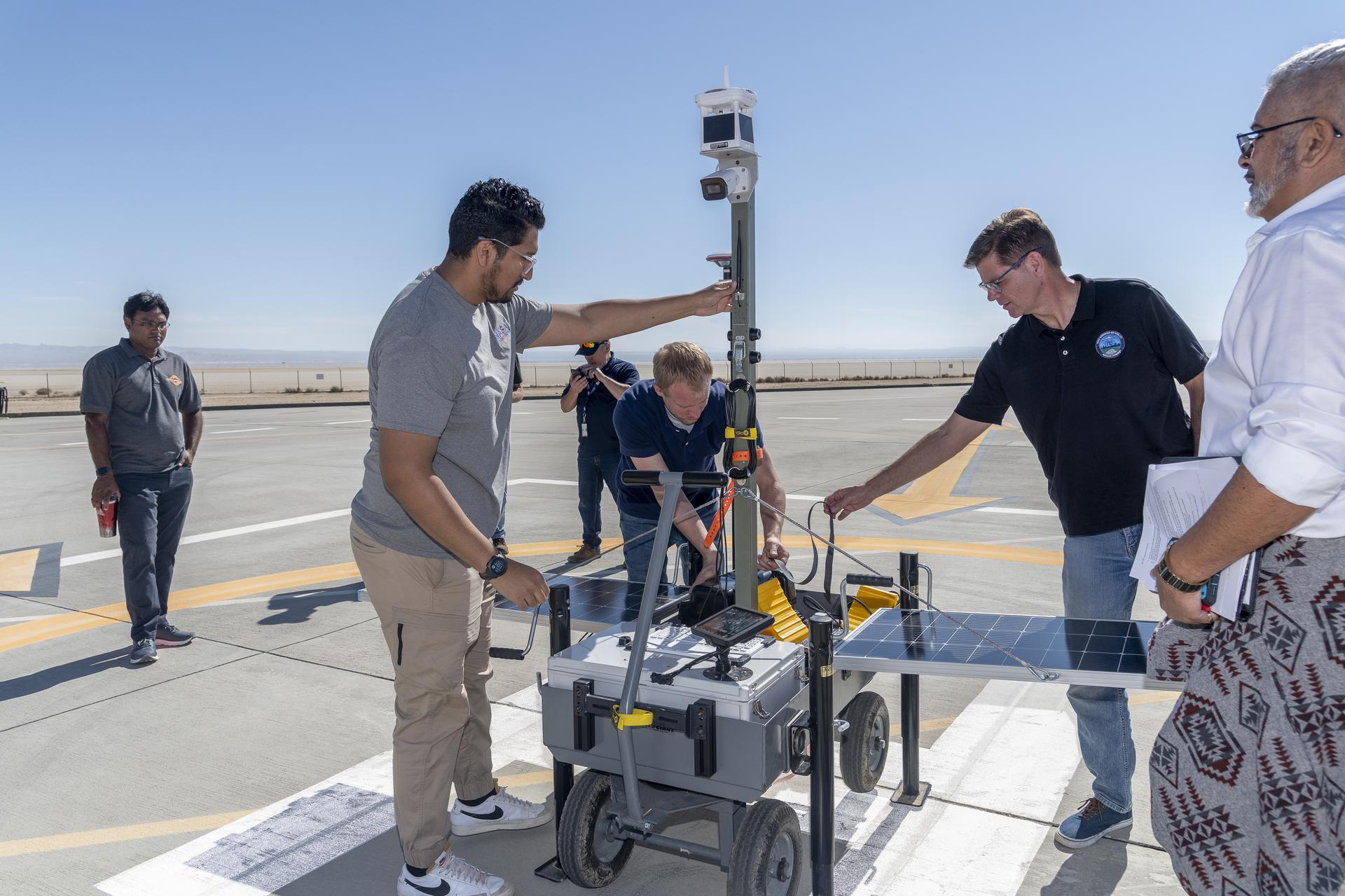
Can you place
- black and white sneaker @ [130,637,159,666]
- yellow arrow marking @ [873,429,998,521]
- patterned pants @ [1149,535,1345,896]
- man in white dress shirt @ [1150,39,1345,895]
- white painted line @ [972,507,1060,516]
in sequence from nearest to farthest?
man in white dress shirt @ [1150,39,1345,895] < patterned pants @ [1149,535,1345,896] < black and white sneaker @ [130,637,159,666] < white painted line @ [972,507,1060,516] < yellow arrow marking @ [873,429,998,521]

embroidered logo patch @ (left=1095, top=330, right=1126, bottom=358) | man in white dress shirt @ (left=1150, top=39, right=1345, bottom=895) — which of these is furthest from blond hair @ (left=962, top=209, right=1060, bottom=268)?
man in white dress shirt @ (left=1150, top=39, right=1345, bottom=895)

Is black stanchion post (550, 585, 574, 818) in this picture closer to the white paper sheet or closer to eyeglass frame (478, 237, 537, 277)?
eyeglass frame (478, 237, 537, 277)

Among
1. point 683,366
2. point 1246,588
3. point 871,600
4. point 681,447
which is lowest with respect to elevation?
point 871,600

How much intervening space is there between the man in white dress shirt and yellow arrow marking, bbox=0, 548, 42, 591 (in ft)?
25.5

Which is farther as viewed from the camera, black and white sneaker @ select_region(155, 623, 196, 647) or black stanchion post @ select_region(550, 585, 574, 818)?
black and white sneaker @ select_region(155, 623, 196, 647)

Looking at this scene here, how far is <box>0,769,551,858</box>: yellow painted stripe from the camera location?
11.2ft

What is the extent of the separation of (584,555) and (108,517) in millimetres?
3465

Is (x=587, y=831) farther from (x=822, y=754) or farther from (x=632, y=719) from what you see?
(x=822, y=754)

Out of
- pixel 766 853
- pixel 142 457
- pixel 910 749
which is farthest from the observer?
pixel 142 457

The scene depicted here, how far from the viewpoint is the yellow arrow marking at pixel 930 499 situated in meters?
9.77

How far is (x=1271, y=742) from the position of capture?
1821mm

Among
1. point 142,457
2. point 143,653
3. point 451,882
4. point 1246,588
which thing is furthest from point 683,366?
point 143,653

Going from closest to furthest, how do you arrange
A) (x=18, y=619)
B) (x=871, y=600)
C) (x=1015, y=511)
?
(x=871, y=600), (x=18, y=619), (x=1015, y=511)

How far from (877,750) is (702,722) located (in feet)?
4.48
